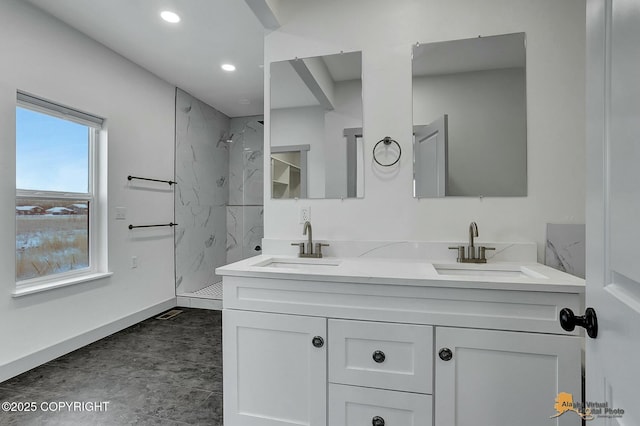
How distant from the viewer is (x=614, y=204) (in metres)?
0.59

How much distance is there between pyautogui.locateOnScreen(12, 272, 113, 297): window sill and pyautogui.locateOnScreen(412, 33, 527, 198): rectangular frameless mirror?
2.67 meters

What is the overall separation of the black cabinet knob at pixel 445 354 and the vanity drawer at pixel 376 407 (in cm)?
17

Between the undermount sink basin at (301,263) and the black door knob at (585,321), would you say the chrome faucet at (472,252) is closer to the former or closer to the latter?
the undermount sink basin at (301,263)

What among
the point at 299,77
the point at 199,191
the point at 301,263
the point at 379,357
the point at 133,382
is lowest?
the point at 133,382

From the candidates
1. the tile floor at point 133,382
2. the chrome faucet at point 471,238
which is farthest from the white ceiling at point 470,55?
the tile floor at point 133,382

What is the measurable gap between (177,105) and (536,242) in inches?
148

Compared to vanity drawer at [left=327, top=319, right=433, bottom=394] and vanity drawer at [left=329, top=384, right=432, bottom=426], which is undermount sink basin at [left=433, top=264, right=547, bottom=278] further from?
vanity drawer at [left=329, top=384, right=432, bottom=426]

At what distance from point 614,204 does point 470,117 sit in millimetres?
1349

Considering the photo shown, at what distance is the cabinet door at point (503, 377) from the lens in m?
1.17

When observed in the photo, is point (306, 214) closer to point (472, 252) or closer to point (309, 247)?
point (309, 247)

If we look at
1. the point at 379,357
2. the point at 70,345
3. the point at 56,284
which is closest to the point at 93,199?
the point at 56,284

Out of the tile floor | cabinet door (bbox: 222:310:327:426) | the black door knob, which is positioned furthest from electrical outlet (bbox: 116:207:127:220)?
the black door knob

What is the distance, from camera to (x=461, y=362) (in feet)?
4.08

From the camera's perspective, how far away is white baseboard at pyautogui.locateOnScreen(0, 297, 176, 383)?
210 cm
